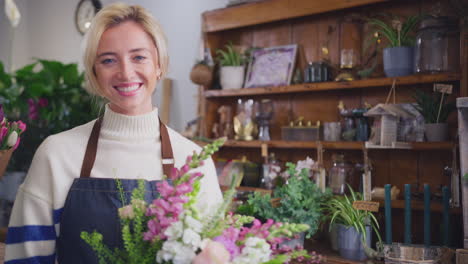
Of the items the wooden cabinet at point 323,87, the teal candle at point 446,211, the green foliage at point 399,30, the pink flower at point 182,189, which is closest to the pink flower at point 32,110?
the wooden cabinet at point 323,87

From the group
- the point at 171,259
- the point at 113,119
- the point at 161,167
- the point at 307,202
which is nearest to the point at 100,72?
the point at 113,119

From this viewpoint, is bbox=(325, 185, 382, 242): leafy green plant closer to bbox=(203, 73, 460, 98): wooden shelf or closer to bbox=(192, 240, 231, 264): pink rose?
bbox=(203, 73, 460, 98): wooden shelf

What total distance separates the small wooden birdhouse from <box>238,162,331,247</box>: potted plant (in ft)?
1.44

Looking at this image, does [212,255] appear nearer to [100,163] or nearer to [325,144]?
[100,163]

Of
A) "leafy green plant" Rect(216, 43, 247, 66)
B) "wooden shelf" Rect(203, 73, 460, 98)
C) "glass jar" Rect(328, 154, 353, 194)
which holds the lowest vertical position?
"glass jar" Rect(328, 154, 353, 194)

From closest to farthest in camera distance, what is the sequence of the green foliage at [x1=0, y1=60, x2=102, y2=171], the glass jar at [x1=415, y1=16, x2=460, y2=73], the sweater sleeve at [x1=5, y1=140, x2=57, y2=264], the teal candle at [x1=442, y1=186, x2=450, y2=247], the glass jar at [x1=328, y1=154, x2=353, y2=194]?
1. the sweater sleeve at [x1=5, y1=140, x2=57, y2=264]
2. the teal candle at [x1=442, y1=186, x2=450, y2=247]
3. the glass jar at [x1=415, y1=16, x2=460, y2=73]
4. the glass jar at [x1=328, y1=154, x2=353, y2=194]
5. the green foliage at [x1=0, y1=60, x2=102, y2=171]

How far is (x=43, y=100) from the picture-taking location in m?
4.06

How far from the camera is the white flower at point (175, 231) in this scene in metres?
0.73

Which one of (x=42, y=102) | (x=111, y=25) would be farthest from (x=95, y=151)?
(x=42, y=102)

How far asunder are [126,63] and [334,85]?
1.91 metres

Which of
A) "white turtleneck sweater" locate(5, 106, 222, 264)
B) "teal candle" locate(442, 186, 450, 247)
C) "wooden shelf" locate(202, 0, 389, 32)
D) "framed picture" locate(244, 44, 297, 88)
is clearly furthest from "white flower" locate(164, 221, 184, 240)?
"framed picture" locate(244, 44, 297, 88)

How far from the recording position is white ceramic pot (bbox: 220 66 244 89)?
3365mm

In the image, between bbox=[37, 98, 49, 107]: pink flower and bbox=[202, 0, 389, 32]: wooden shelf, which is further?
bbox=[37, 98, 49, 107]: pink flower

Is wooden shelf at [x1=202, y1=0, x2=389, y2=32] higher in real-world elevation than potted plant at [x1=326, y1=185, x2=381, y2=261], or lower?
higher
